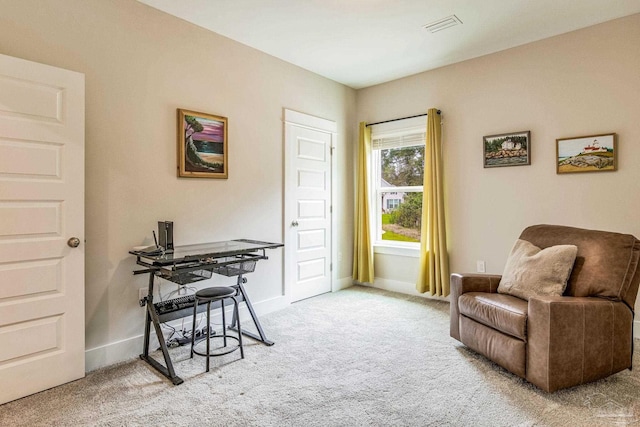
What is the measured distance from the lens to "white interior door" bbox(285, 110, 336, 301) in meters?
4.07

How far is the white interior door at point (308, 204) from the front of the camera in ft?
13.4

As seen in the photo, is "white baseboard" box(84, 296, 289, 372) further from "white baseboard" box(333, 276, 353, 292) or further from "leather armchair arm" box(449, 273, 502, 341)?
"leather armchair arm" box(449, 273, 502, 341)

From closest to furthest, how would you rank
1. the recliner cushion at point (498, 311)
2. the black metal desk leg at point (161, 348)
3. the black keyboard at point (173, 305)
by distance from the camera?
the recliner cushion at point (498, 311) < the black metal desk leg at point (161, 348) < the black keyboard at point (173, 305)

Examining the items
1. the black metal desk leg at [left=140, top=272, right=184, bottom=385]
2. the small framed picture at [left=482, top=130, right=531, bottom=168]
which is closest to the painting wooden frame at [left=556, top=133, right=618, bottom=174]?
the small framed picture at [left=482, top=130, right=531, bottom=168]

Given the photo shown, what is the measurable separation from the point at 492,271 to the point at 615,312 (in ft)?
5.13

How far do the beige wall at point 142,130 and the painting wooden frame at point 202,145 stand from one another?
0.25 feet

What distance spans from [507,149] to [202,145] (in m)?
3.04

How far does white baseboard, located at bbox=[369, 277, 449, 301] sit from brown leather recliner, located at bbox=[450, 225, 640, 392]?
64.5 inches

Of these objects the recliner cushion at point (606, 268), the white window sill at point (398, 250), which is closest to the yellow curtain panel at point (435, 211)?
the white window sill at point (398, 250)

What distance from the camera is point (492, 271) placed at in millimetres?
→ 3826

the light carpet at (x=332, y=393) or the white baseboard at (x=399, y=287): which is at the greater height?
the white baseboard at (x=399, y=287)

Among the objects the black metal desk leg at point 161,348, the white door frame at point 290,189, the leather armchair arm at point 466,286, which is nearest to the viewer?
the black metal desk leg at point 161,348

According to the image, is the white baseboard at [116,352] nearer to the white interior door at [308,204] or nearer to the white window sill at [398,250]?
the white interior door at [308,204]

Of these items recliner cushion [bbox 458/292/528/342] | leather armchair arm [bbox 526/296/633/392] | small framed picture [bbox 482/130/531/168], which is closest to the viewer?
leather armchair arm [bbox 526/296/633/392]
